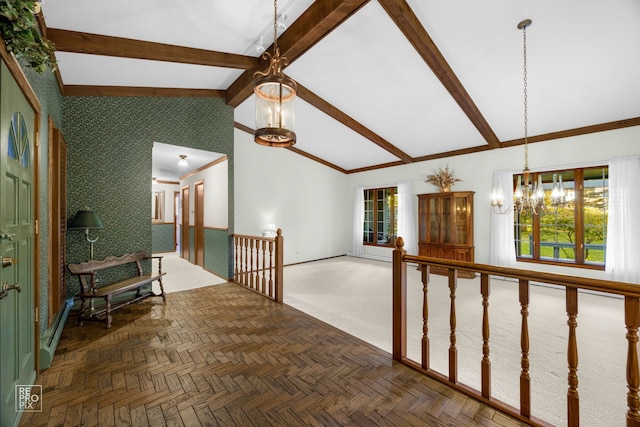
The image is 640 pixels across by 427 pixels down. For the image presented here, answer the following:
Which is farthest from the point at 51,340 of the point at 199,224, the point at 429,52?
the point at 429,52

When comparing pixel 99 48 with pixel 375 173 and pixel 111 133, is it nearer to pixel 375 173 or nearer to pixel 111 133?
pixel 111 133

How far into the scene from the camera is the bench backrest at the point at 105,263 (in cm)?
307

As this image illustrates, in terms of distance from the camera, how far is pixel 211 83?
4.45m

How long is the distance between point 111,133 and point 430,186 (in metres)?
6.25

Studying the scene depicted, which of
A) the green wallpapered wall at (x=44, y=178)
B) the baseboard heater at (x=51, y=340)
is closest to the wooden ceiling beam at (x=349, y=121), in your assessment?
the green wallpapered wall at (x=44, y=178)

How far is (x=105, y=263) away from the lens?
3.48 meters

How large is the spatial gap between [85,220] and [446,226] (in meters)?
6.14

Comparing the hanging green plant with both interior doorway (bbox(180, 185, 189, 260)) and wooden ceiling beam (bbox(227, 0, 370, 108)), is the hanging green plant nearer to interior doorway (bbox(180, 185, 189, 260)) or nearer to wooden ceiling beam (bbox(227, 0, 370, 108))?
wooden ceiling beam (bbox(227, 0, 370, 108))

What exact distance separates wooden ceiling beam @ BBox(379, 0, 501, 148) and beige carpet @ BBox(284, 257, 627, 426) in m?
3.01

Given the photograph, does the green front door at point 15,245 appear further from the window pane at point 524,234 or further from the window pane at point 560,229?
the window pane at point 524,234

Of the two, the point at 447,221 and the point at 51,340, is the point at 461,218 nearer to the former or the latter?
the point at 447,221

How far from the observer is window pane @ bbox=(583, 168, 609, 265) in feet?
15.0

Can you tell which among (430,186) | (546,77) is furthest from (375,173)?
(546,77)

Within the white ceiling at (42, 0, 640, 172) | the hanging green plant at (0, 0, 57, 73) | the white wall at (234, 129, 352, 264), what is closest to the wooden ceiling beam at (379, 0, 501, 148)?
the white ceiling at (42, 0, 640, 172)
